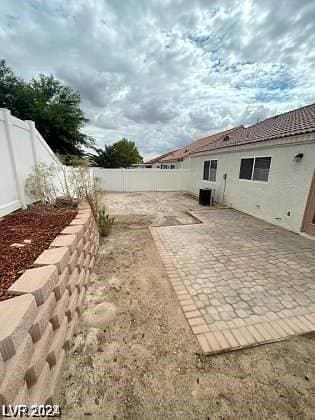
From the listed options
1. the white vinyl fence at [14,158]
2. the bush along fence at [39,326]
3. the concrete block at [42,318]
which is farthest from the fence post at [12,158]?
the concrete block at [42,318]

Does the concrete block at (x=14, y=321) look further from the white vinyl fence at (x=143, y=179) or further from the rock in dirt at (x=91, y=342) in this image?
the white vinyl fence at (x=143, y=179)

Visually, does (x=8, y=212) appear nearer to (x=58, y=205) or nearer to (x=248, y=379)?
(x=58, y=205)

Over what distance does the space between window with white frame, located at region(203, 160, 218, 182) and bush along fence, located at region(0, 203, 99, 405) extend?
914 cm

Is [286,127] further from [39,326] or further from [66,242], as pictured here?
[39,326]

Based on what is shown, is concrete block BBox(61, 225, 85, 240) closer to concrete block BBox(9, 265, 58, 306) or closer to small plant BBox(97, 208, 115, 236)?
concrete block BBox(9, 265, 58, 306)

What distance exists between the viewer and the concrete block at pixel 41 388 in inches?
45.3

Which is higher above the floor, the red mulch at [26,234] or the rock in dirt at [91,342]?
the red mulch at [26,234]

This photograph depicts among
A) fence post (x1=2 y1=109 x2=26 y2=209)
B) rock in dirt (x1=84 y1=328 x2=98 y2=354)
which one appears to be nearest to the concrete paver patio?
rock in dirt (x1=84 y1=328 x2=98 y2=354)

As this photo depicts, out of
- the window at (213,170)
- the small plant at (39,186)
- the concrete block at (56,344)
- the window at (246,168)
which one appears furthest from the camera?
the window at (213,170)

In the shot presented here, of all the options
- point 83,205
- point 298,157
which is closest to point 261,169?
point 298,157

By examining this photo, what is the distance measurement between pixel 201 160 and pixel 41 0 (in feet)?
30.8

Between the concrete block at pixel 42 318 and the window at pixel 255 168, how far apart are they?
702cm

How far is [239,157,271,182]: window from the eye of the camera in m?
6.30

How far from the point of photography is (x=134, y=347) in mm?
1835
